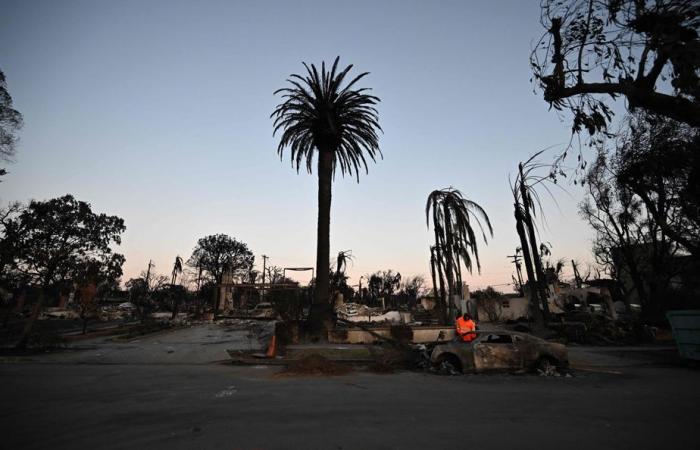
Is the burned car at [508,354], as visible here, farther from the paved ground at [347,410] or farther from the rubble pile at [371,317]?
the rubble pile at [371,317]

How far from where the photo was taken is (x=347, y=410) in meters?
6.58

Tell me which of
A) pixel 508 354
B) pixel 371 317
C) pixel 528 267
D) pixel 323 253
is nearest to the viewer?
pixel 508 354

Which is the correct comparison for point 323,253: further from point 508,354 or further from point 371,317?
point 371,317

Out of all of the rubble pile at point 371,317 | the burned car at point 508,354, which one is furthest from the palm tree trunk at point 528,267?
the rubble pile at point 371,317

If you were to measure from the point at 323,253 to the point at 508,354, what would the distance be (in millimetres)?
12234

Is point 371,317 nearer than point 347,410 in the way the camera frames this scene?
No

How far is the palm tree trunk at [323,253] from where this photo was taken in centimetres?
1967

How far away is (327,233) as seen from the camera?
21.0 metres

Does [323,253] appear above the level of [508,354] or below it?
above

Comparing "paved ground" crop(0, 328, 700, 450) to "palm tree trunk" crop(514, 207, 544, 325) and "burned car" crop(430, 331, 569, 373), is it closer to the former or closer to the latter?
"burned car" crop(430, 331, 569, 373)

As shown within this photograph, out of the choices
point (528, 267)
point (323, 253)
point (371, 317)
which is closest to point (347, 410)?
point (323, 253)

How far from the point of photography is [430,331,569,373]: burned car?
10680 mm

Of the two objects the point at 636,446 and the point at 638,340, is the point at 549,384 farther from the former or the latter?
the point at 638,340

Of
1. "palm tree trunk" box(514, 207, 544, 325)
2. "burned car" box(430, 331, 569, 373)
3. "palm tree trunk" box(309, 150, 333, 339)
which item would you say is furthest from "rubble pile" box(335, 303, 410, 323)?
"burned car" box(430, 331, 569, 373)
